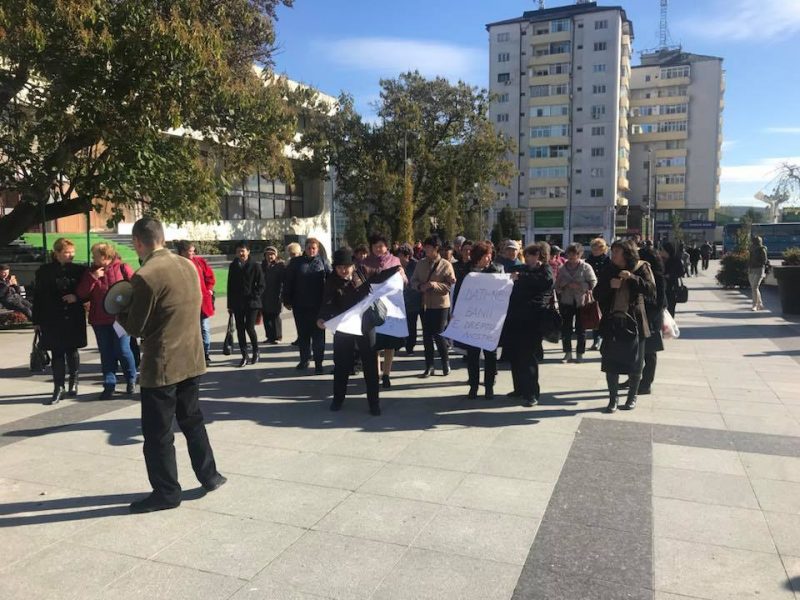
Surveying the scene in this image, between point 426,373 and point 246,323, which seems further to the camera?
point 246,323

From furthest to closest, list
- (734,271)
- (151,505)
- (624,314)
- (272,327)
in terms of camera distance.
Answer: (734,271)
(272,327)
(624,314)
(151,505)

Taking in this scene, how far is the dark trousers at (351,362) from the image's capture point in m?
6.21

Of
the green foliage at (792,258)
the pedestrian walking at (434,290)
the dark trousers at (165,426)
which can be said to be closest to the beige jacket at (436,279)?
the pedestrian walking at (434,290)

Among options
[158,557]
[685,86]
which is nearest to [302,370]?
[158,557]

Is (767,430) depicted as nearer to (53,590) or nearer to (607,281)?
(607,281)

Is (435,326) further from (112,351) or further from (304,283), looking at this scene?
(112,351)

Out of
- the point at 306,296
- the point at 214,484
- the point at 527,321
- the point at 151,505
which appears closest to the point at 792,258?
the point at 527,321

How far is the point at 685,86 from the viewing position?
82688 millimetres

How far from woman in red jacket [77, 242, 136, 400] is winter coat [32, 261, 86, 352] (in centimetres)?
16

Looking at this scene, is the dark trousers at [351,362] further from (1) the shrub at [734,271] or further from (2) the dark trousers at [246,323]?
(1) the shrub at [734,271]

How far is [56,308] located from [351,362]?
3.34 m

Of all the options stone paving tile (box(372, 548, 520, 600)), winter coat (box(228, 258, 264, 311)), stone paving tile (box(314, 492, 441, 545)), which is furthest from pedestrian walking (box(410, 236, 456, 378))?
stone paving tile (box(372, 548, 520, 600))

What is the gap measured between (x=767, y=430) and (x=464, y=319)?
3117 mm

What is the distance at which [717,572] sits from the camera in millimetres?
3205
